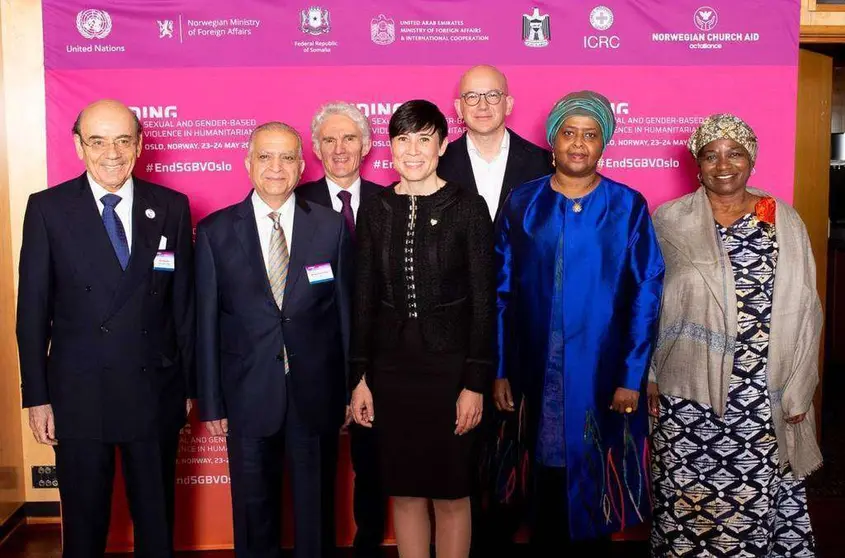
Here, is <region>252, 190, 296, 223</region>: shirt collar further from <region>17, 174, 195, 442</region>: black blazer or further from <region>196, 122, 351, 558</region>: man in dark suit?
<region>17, 174, 195, 442</region>: black blazer

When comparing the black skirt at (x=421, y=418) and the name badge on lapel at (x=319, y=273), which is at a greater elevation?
the name badge on lapel at (x=319, y=273)

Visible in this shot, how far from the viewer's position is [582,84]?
349 cm

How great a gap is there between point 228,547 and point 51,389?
1.38 meters

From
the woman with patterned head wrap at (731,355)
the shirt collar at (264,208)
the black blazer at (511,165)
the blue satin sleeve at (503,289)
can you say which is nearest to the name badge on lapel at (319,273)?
the shirt collar at (264,208)

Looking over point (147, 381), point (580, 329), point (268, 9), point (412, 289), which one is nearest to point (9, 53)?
point (268, 9)

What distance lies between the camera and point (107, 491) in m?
2.63

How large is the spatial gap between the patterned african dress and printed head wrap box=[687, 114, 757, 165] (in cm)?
28

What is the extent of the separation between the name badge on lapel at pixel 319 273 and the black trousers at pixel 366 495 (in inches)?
28.4

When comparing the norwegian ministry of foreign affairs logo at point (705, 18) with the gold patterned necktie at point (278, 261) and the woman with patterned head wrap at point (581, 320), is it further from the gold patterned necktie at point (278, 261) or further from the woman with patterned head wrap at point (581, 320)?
the gold patterned necktie at point (278, 261)

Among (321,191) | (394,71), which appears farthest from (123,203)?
(394,71)

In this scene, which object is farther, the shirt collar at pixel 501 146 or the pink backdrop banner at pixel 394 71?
the pink backdrop banner at pixel 394 71

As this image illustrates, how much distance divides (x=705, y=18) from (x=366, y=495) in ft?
8.72

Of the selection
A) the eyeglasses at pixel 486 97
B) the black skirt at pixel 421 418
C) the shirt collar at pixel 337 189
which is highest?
the eyeglasses at pixel 486 97

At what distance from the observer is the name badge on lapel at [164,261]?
2.56 m
